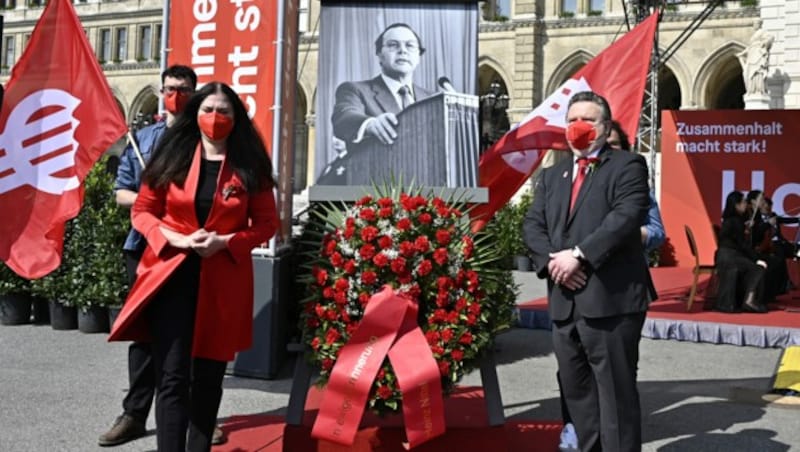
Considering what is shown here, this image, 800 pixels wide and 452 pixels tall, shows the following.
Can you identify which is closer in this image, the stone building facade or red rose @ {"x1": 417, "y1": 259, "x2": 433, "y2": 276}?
red rose @ {"x1": 417, "y1": 259, "x2": 433, "y2": 276}

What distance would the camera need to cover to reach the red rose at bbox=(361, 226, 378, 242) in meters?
3.91

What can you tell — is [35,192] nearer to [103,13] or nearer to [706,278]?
[706,278]

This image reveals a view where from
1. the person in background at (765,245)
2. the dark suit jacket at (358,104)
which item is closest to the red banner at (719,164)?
the person in background at (765,245)

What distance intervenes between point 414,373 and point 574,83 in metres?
3.51

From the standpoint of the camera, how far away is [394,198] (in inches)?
165

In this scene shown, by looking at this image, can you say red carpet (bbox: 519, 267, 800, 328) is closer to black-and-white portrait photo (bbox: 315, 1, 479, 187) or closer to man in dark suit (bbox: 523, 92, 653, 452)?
black-and-white portrait photo (bbox: 315, 1, 479, 187)

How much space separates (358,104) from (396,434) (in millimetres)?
2237

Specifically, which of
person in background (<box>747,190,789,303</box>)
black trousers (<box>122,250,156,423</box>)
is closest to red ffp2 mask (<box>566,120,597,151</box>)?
black trousers (<box>122,250,156,423</box>)

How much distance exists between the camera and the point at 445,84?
5.41 meters

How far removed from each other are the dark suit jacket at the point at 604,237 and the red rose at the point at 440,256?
41cm

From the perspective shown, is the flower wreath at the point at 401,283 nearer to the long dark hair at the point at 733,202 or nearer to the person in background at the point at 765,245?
the long dark hair at the point at 733,202

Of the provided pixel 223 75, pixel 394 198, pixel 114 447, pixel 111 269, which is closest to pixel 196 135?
pixel 394 198

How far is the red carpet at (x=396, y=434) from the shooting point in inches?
159

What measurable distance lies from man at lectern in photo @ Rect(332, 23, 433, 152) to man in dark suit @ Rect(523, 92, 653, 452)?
5.64 feet
